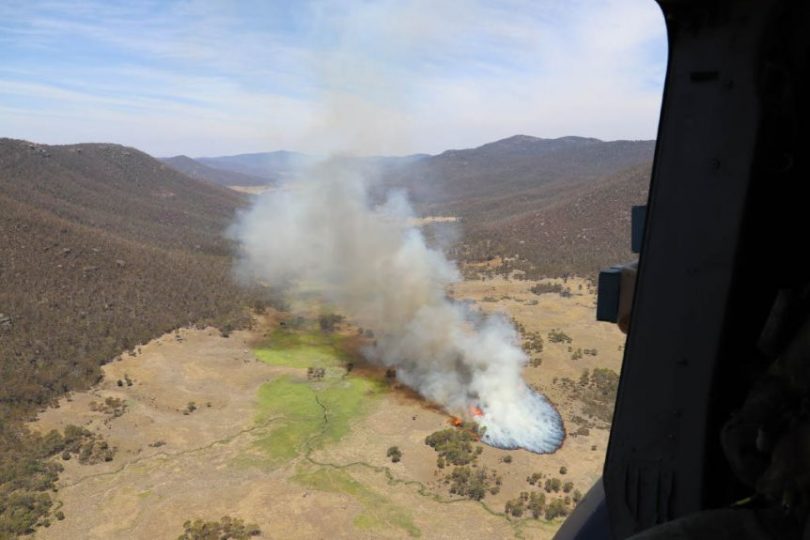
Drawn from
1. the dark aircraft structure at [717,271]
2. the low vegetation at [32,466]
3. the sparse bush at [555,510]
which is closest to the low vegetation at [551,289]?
the sparse bush at [555,510]

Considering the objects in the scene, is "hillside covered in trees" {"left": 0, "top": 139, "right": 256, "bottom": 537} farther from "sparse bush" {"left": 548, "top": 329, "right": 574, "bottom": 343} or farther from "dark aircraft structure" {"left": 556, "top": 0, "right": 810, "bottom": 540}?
"sparse bush" {"left": 548, "top": 329, "right": 574, "bottom": 343}

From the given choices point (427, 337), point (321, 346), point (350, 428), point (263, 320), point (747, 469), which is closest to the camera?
point (747, 469)

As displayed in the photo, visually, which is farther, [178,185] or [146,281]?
[178,185]

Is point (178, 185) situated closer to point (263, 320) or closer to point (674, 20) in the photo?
point (263, 320)

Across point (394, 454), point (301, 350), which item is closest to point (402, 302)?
point (301, 350)

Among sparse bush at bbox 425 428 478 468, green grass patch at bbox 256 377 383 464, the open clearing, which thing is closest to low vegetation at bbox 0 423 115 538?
the open clearing

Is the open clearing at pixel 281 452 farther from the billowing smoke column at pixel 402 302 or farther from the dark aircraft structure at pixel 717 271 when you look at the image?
the dark aircraft structure at pixel 717 271

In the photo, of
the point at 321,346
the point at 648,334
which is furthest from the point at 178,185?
the point at 648,334
